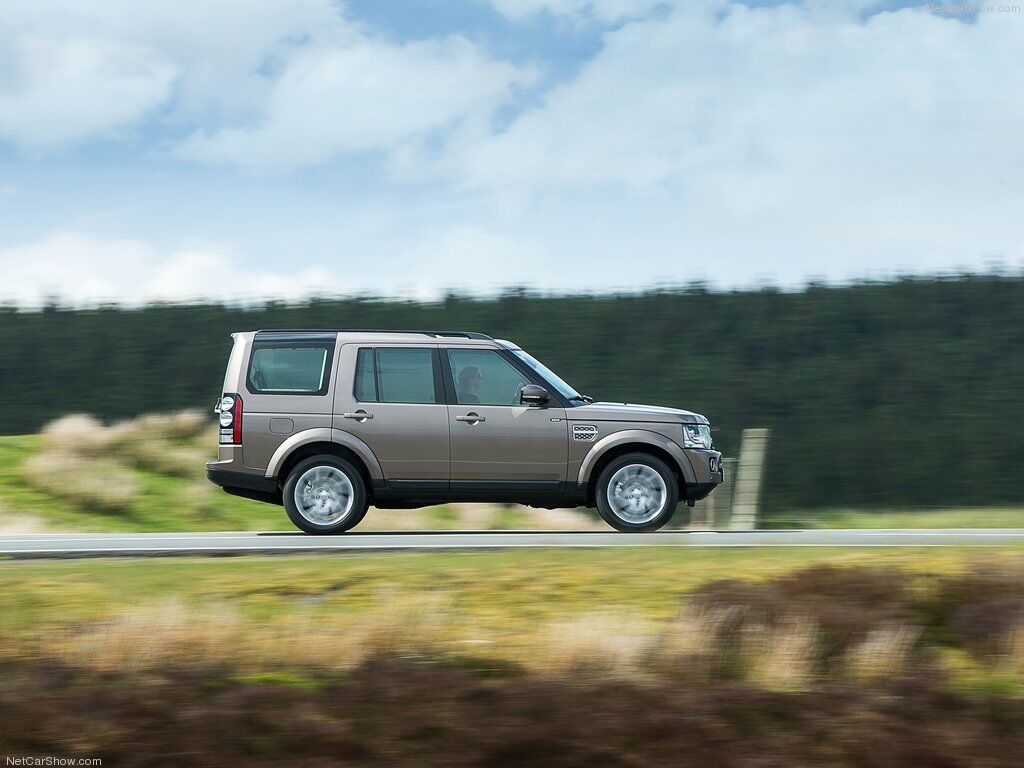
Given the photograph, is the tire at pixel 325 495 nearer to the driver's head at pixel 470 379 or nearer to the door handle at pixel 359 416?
the door handle at pixel 359 416

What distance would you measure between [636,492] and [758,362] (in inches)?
287

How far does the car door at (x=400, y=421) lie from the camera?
12438 millimetres

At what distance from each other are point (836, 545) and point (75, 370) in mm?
13169

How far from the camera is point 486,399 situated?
41.0 feet

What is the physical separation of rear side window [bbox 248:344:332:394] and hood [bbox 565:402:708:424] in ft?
8.07

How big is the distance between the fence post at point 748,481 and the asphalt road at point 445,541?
13.4 feet

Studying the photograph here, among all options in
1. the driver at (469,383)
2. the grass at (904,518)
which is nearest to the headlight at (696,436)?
the driver at (469,383)

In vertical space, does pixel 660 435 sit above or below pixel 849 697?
above

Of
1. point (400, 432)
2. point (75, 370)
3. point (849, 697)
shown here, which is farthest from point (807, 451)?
point (849, 697)

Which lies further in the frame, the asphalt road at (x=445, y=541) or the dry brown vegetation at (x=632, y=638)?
the asphalt road at (x=445, y=541)

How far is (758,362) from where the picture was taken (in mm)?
19297

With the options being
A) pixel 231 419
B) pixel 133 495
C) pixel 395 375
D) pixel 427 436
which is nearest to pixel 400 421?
pixel 427 436

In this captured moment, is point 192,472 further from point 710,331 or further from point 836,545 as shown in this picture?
point 836,545

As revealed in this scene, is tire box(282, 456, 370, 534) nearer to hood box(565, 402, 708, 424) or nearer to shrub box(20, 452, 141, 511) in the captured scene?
hood box(565, 402, 708, 424)
